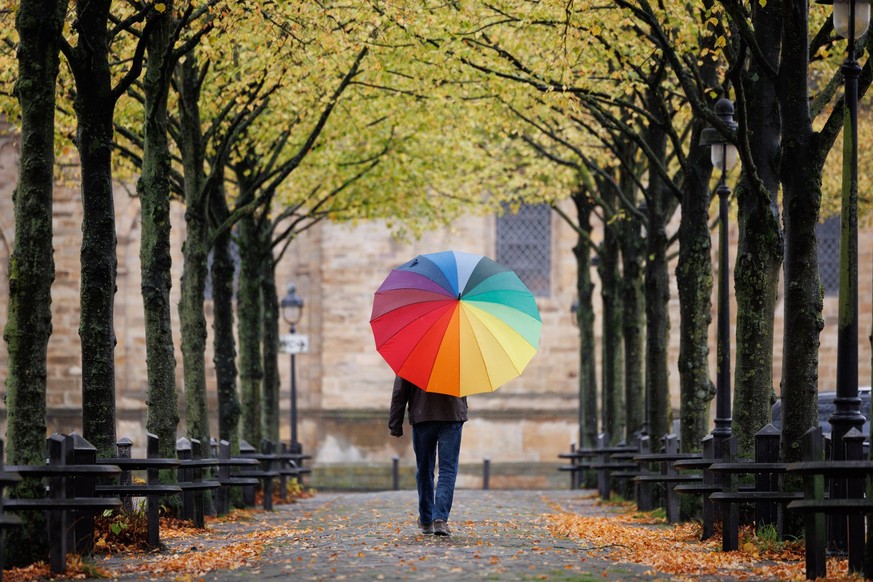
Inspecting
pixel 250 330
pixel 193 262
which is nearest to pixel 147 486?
pixel 193 262

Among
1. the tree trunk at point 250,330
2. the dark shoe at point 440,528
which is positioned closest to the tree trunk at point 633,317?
the tree trunk at point 250,330

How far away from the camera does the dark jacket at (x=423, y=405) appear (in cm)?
1212

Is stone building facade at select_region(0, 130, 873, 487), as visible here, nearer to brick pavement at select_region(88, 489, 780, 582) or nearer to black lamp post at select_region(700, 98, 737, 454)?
brick pavement at select_region(88, 489, 780, 582)

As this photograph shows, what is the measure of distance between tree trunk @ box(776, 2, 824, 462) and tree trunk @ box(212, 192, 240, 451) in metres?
10.3

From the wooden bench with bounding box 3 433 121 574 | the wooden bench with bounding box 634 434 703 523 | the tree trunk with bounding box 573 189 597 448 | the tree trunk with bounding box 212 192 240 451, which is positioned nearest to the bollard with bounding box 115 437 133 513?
the wooden bench with bounding box 3 433 121 574

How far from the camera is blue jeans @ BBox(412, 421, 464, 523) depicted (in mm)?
12227

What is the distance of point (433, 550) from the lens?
1134 centimetres

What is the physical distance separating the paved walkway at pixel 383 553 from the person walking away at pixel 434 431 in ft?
1.21

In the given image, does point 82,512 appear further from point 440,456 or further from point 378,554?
point 440,456

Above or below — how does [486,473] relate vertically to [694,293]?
below

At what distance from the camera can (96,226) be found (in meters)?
12.8

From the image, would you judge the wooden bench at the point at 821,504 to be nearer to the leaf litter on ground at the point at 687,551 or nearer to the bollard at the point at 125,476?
the leaf litter on ground at the point at 687,551

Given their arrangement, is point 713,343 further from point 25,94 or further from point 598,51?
point 25,94

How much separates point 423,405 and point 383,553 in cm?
145
